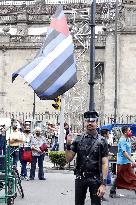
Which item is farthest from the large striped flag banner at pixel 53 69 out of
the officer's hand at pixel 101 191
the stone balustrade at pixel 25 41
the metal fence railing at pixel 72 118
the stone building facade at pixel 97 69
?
the stone balustrade at pixel 25 41

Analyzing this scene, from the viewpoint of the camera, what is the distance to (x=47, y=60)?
2306cm

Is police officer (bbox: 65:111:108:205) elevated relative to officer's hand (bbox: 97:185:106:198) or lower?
elevated

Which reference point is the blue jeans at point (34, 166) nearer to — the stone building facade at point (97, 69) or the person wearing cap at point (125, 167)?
the person wearing cap at point (125, 167)

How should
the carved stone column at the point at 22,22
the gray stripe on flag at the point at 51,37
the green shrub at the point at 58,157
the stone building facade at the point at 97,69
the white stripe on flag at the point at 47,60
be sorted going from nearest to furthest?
1. the green shrub at the point at 58,157
2. the white stripe on flag at the point at 47,60
3. the gray stripe on flag at the point at 51,37
4. the stone building facade at the point at 97,69
5. the carved stone column at the point at 22,22

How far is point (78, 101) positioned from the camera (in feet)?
155

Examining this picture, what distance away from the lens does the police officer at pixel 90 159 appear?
28.9 ft

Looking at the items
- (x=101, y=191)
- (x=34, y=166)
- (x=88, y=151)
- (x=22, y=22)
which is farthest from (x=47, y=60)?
(x=22, y=22)

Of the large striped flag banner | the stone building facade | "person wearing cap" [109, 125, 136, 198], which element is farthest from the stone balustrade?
"person wearing cap" [109, 125, 136, 198]

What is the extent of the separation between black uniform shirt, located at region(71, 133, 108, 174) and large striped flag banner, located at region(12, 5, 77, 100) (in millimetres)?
13555

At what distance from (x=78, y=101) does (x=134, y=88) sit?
430 cm

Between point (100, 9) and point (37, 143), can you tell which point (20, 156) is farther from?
point (100, 9)

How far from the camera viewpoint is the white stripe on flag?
22750mm

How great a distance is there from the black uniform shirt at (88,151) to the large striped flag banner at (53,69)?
534 inches

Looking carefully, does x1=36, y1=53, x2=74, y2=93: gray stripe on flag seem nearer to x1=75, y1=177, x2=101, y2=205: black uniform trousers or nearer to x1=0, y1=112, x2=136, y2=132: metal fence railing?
x1=75, y1=177, x2=101, y2=205: black uniform trousers
